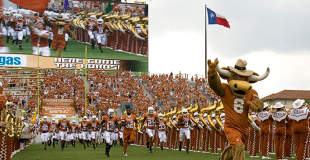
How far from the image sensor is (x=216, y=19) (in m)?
51.2

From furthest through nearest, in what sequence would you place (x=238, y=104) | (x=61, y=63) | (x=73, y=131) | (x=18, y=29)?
1. (x=61, y=63)
2. (x=18, y=29)
3. (x=73, y=131)
4. (x=238, y=104)

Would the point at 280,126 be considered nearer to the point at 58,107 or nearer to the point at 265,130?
the point at 265,130

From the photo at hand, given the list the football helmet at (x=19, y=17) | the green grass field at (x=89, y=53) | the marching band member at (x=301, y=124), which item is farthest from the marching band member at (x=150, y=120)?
the football helmet at (x=19, y=17)

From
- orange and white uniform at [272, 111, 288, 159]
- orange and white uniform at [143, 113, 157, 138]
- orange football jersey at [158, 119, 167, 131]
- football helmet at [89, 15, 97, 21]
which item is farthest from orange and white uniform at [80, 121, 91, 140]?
football helmet at [89, 15, 97, 21]

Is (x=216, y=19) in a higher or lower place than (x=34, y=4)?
lower

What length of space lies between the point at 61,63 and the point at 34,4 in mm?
7092

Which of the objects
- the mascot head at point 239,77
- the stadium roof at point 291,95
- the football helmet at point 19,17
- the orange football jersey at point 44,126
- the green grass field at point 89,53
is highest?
the football helmet at point 19,17

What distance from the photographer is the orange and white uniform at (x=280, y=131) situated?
1656cm

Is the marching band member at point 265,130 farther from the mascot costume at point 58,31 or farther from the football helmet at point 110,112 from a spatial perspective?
the mascot costume at point 58,31

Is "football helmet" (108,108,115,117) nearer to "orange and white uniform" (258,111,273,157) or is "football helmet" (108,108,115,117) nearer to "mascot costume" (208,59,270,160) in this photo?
"orange and white uniform" (258,111,273,157)

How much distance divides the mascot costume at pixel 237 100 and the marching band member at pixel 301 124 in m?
5.13

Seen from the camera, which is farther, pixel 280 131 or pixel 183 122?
pixel 183 122

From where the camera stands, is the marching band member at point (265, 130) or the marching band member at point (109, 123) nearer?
the marching band member at point (265, 130)

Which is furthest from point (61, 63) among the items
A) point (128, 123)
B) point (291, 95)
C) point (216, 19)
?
point (291, 95)
